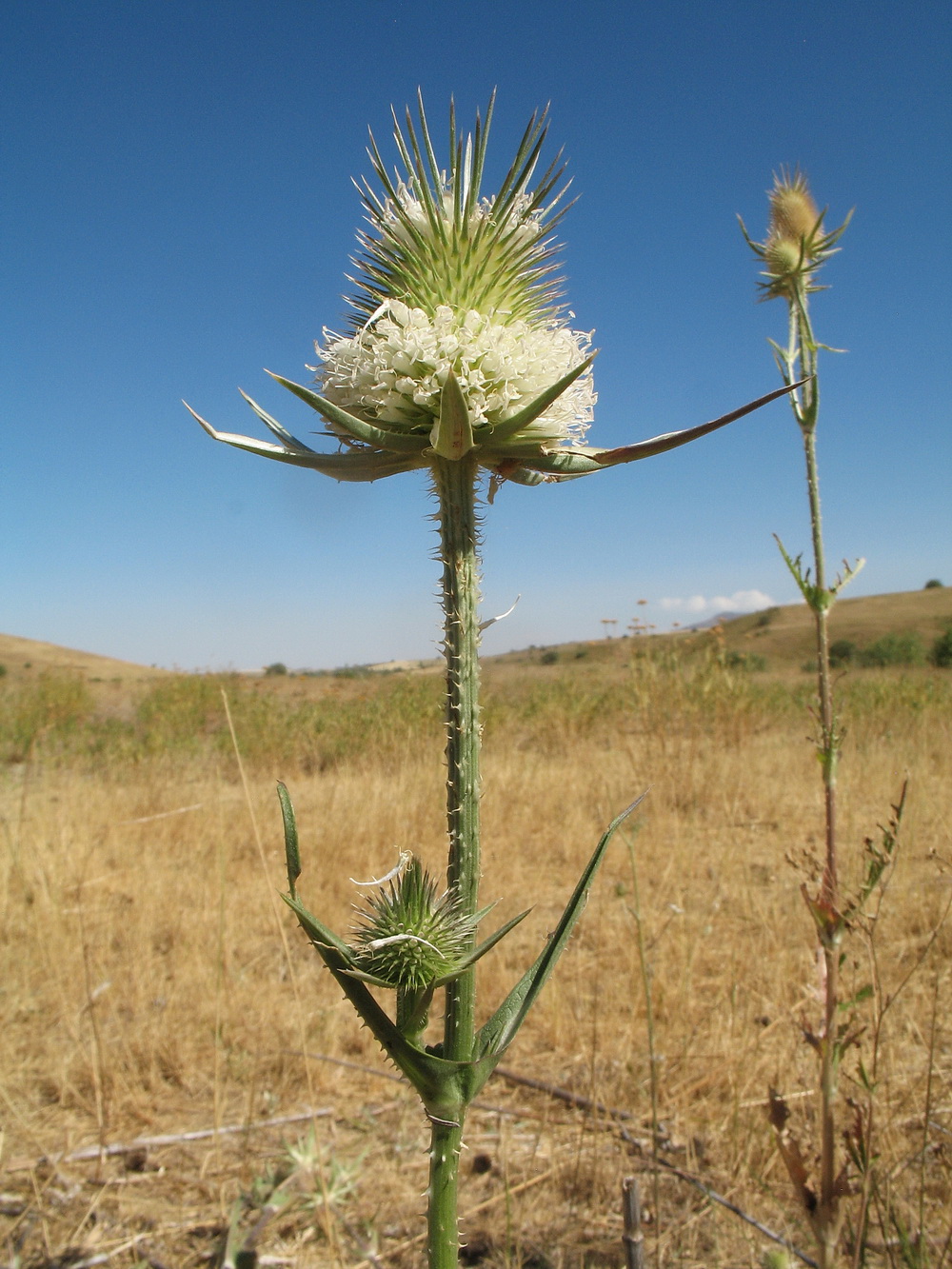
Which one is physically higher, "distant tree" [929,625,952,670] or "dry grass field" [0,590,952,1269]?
"distant tree" [929,625,952,670]

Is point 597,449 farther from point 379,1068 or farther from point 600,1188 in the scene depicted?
point 379,1068

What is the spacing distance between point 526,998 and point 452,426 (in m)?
0.86

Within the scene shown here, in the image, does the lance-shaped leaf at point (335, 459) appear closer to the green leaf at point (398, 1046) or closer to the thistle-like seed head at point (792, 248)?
the green leaf at point (398, 1046)

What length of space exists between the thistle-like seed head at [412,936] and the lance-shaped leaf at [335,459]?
0.66 metres

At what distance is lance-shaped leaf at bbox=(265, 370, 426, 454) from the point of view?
920mm

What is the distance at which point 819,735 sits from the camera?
2318mm

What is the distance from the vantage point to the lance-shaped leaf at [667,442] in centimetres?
97

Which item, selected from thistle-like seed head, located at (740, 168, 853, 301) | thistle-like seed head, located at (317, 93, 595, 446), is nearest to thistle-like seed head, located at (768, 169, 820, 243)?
thistle-like seed head, located at (740, 168, 853, 301)

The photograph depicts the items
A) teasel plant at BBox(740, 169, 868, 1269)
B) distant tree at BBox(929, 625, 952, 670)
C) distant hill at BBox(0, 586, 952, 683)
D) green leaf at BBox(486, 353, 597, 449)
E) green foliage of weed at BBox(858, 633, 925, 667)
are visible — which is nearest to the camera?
green leaf at BBox(486, 353, 597, 449)

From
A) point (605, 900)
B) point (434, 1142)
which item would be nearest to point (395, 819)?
point (605, 900)

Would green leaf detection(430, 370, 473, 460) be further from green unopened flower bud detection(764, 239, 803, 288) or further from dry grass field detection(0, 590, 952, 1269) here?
green unopened flower bud detection(764, 239, 803, 288)

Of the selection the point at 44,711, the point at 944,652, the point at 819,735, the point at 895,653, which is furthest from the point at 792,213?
the point at 895,653

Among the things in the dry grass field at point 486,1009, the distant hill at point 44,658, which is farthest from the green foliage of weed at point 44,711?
the distant hill at point 44,658

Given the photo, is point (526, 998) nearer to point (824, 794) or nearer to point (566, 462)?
point (566, 462)
